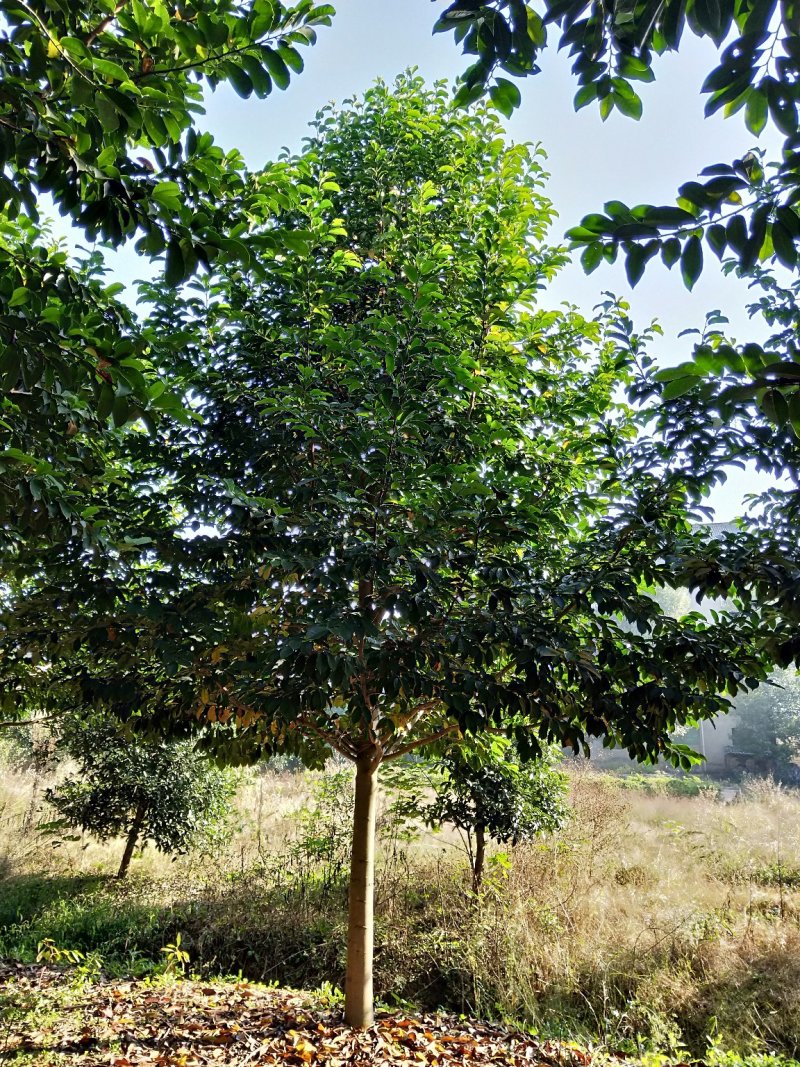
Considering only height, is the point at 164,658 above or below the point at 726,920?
above

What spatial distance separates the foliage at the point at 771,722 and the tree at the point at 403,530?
24.5 m

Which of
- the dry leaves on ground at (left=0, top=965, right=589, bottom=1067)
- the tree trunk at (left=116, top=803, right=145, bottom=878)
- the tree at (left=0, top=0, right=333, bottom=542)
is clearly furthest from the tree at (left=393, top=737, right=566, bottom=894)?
the tree at (left=0, top=0, right=333, bottom=542)

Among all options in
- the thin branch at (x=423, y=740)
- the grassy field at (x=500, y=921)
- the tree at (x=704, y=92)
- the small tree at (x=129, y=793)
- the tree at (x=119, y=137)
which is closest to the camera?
the tree at (x=704, y=92)

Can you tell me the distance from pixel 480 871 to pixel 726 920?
7.68 ft

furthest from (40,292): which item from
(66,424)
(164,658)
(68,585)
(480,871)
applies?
(480,871)

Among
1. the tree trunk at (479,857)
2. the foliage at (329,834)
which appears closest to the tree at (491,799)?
the tree trunk at (479,857)

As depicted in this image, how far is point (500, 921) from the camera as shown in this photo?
5.79 m

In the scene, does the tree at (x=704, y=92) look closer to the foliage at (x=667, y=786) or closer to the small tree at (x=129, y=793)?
the small tree at (x=129, y=793)

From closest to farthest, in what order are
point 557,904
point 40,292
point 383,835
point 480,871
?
point 40,292, point 557,904, point 480,871, point 383,835

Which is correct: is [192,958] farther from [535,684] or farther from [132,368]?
[132,368]

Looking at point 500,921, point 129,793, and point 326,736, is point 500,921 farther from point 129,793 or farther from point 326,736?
point 129,793

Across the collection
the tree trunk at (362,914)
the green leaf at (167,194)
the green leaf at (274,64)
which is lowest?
the tree trunk at (362,914)

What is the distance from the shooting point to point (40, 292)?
2092 mm

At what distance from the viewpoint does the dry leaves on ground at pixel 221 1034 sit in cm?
348
